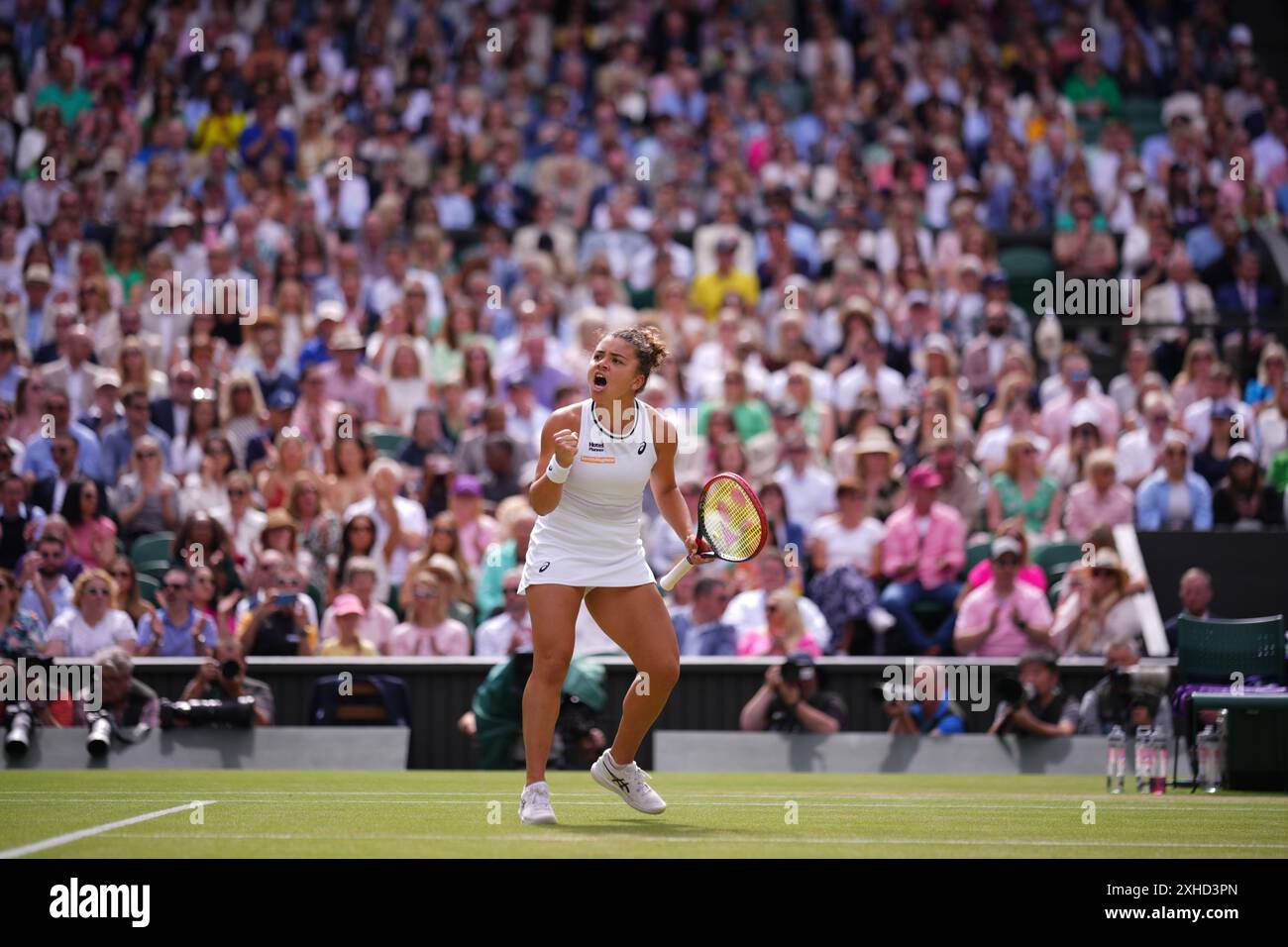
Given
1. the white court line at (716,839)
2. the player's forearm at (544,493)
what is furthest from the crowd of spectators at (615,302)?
the white court line at (716,839)

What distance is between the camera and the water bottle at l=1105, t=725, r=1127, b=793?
10.4 metres

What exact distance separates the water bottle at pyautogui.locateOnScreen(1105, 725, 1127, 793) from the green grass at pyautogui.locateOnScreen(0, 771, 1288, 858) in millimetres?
102

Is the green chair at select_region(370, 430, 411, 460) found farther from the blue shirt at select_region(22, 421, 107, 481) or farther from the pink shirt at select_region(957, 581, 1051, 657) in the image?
the pink shirt at select_region(957, 581, 1051, 657)

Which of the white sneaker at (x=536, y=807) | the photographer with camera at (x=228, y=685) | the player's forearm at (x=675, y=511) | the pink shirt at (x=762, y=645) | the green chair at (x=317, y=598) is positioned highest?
the player's forearm at (x=675, y=511)

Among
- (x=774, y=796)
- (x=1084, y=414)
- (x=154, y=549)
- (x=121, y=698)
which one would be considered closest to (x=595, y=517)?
(x=774, y=796)

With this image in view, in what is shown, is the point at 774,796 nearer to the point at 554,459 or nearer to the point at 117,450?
the point at 554,459

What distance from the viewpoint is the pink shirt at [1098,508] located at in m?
14.4

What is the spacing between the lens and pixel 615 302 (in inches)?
675

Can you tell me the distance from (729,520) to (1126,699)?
4598 mm

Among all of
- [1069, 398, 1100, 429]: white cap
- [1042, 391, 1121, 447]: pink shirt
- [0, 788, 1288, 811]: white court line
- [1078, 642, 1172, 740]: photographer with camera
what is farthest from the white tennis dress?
[1042, 391, 1121, 447]: pink shirt

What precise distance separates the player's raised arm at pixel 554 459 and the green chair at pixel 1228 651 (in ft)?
16.2

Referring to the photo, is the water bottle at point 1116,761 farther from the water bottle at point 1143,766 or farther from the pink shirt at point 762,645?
the pink shirt at point 762,645

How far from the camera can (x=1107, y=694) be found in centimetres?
1208
